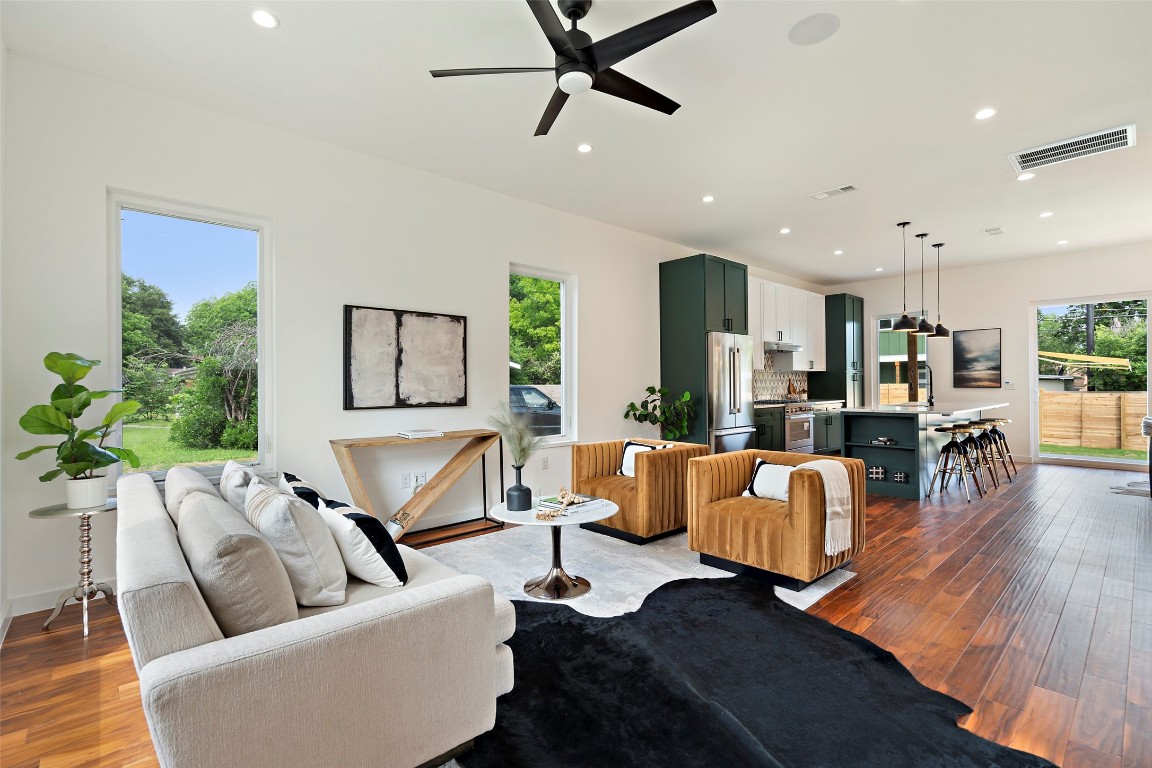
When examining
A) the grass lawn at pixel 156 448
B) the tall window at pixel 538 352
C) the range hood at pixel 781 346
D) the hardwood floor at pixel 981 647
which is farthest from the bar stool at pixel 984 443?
the grass lawn at pixel 156 448

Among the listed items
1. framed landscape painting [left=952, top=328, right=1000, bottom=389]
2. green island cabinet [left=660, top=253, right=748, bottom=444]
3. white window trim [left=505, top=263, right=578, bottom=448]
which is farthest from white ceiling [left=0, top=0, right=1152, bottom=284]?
framed landscape painting [left=952, top=328, right=1000, bottom=389]

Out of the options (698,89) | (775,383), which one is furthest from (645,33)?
(775,383)

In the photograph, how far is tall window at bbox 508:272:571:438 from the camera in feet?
17.1

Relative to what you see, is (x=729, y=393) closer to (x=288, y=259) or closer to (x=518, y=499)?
(x=518, y=499)

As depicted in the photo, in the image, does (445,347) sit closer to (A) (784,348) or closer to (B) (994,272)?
(A) (784,348)

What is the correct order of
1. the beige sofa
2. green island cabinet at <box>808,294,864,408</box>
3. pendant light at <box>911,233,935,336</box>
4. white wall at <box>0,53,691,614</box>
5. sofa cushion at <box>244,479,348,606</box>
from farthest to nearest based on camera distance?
green island cabinet at <box>808,294,864,408</box>
pendant light at <box>911,233,935,336</box>
white wall at <box>0,53,691,614</box>
sofa cushion at <box>244,479,348,606</box>
the beige sofa

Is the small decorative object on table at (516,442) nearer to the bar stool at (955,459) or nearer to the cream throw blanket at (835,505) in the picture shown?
the cream throw blanket at (835,505)

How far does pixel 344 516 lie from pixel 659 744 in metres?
1.42

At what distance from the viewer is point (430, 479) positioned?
14.7 feet

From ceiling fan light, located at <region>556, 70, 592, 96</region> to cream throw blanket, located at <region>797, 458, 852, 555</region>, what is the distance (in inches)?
91.0

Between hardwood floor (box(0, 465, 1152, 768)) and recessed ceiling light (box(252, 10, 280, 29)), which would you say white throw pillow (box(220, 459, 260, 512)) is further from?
recessed ceiling light (box(252, 10, 280, 29))

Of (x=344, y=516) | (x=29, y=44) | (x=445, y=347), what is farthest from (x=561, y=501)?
(x=29, y=44)

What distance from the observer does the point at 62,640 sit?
263 centimetres

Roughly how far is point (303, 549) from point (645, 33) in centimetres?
233
